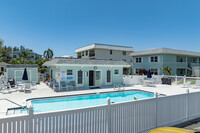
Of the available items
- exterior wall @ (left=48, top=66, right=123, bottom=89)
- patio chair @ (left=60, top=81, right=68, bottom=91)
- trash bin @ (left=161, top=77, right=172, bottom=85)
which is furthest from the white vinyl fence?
patio chair @ (left=60, top=81, right=68, bottom=91)

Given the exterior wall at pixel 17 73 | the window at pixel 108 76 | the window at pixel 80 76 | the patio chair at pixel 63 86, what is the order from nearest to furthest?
the patio chair at pixel 63 86
the window at pixel 80 76
the exterior wall at pixel 17 73
the window at pixel 108 76

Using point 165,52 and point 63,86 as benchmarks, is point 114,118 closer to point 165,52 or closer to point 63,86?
point 63,86

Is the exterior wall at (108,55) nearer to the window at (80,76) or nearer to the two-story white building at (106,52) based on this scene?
the two-story white building at (106,52)

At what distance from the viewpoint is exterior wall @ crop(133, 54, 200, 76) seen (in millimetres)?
24391

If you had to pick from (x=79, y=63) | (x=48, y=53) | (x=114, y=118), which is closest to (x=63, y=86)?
(x=79, y=63)

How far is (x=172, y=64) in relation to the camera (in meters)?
25.6

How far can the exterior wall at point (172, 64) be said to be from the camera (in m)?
24.4

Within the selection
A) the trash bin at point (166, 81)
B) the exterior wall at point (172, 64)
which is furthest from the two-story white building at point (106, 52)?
the trash bin at point (166, 81)

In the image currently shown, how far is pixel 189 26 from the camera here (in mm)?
27328

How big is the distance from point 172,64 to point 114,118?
85.1 feet

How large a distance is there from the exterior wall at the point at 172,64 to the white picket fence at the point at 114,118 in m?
19.8

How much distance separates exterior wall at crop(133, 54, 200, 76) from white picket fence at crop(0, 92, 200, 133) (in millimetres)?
19822

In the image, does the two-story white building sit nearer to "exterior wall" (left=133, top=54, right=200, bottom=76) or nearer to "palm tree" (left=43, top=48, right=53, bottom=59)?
"exterior wall" (left=133, top=54, right=200, bottom=76)

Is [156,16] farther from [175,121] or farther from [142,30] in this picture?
[175,121]
